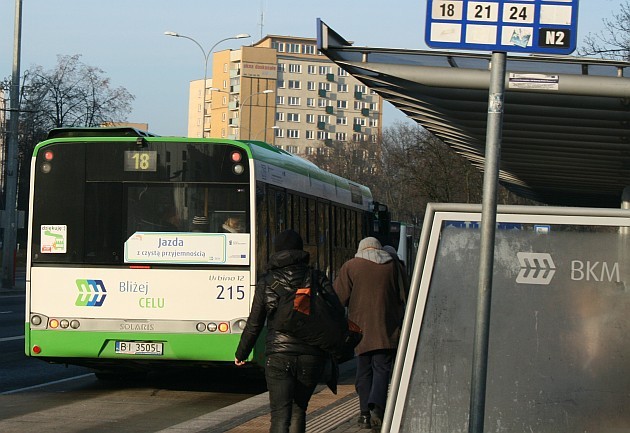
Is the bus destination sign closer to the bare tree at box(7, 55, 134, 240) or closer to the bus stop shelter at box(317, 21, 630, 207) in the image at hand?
the bus stop shelter at box(317, 21, 630, 207)

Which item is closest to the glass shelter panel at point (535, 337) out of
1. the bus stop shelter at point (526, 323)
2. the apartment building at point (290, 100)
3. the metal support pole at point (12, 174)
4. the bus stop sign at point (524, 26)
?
the bus stop shelter at point (526, 323)

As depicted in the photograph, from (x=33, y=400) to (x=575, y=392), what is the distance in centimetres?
875

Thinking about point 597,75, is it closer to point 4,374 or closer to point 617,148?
point 617,148

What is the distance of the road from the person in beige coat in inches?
82.5

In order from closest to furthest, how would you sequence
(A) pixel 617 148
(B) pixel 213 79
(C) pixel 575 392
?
(C) pixel 575 392 < (A) pixel 617 148 < (B) pixel 213 79

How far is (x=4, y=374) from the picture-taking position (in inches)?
606

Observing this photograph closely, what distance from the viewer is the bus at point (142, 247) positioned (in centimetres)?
1291

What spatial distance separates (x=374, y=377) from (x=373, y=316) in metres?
0.51

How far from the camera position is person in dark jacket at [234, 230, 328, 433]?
740 cm

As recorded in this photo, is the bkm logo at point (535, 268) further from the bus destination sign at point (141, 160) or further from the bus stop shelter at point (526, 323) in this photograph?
the bus destination sign at point (141, 160)

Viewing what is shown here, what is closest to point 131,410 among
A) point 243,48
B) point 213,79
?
point 243,48

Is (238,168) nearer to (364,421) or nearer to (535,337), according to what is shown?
(364,421)

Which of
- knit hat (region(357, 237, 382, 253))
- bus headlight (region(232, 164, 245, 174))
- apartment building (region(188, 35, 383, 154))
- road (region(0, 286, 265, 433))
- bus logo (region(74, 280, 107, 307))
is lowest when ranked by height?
road (region(0, 286, 265, 433))

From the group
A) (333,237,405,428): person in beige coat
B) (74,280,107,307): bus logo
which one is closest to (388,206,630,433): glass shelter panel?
(333,237,405,428): person in beige coat
